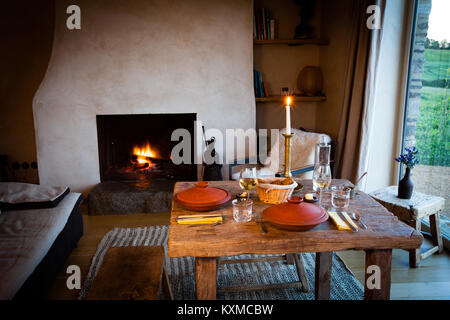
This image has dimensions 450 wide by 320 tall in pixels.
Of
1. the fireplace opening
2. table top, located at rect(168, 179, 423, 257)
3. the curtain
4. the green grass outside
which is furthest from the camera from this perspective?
the fireplace opening

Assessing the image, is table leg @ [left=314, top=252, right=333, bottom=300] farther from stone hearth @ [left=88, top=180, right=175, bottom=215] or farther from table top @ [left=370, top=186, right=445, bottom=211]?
stone hearth @ [left=88, top=180, right=175, bottom=215]

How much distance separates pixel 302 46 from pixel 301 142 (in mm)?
1339

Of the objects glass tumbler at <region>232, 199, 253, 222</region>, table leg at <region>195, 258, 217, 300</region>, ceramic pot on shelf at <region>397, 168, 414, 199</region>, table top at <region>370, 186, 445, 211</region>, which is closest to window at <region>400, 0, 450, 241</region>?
table top at <region>370, 186, 445, 211</region>

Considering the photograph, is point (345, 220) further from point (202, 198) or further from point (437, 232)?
point (437, 232)

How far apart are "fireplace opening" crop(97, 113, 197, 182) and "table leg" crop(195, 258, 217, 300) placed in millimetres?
2237

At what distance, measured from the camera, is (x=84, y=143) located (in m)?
3.20

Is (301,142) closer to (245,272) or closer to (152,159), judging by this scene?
(245,272)

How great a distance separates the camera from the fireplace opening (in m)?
3.28

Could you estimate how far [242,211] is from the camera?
1267 millimetres

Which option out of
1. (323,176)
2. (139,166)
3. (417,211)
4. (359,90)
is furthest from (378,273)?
(139,166)

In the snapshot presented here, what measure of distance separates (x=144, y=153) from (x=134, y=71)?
0.87 metres

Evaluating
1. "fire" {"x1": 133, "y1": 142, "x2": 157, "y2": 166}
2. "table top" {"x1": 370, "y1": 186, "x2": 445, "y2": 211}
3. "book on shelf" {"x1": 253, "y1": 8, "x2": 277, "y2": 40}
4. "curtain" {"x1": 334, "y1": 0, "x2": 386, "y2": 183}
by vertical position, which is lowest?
"table top" {"x1": 370, "y1": 186, "x2": 445, "y2": 211}

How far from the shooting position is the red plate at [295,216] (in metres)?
1.13

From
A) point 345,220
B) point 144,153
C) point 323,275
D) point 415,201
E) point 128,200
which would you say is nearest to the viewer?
point 345,220
